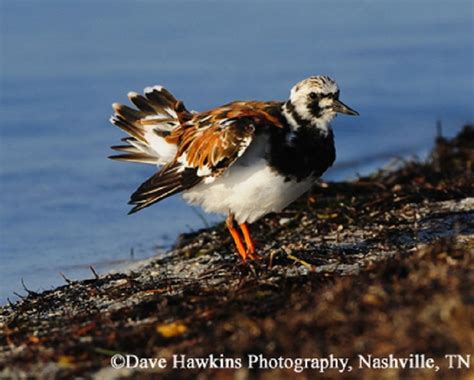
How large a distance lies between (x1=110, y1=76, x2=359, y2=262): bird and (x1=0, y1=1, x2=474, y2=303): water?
1.13m

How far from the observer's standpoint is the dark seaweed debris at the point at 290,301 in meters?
3.24

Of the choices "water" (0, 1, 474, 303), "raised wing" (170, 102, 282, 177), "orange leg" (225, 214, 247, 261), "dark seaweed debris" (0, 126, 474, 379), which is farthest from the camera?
"water" (0, 1, 474, 303)

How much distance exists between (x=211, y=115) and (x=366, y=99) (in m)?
5.79

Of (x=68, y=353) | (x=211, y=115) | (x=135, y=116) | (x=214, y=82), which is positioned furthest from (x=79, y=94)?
(x=68, y=353)

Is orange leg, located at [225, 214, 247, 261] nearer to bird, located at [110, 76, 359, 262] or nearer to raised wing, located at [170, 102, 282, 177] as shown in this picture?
bird, located at [110, 76, 359, 262]

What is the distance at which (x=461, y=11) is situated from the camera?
15.2m

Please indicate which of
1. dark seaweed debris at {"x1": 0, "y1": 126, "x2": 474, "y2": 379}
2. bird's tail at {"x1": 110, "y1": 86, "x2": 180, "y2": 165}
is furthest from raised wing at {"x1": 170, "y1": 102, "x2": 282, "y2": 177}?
dark seaweed debris at {"x1": 0, "y1": 126, "x2": 474, "y2": 379}

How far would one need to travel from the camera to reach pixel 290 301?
403cm

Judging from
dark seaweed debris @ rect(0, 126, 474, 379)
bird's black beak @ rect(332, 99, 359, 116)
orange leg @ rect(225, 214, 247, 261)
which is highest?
bird's black beak @ rect(332, 99, 359, 116)

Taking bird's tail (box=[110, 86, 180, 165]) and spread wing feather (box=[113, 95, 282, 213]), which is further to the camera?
bird's tail (box=[110, 86, 180, 165])

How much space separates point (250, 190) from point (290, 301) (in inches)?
42.4

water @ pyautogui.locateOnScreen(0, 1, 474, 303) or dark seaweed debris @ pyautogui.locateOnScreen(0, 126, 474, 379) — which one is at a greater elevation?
water @ pyautogui.locateOnScreen(0, 1, 474, 303)

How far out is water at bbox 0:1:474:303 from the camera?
720cm

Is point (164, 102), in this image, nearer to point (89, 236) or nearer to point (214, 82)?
point (89, 236)
